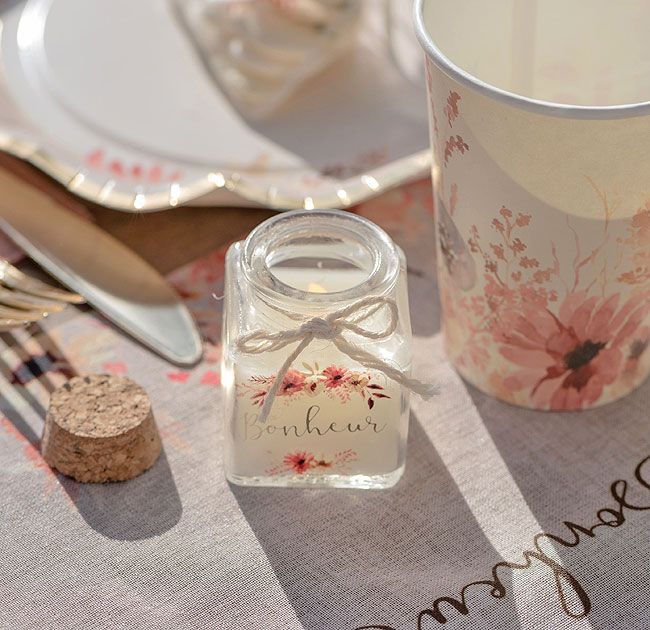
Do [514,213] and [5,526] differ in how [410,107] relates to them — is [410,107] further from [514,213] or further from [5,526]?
[5,526]

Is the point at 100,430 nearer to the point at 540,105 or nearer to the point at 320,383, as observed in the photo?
the point at 320,383

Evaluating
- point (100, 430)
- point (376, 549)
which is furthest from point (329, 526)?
point (100, 430)

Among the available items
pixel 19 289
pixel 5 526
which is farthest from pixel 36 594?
pixel 19 289

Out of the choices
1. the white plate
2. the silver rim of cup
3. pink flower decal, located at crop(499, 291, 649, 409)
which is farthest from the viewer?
the white plate

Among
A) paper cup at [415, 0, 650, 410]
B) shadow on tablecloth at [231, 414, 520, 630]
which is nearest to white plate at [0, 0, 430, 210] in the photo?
paper cup at [415, 0, 650, 410]

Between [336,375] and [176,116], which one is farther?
[176,116]

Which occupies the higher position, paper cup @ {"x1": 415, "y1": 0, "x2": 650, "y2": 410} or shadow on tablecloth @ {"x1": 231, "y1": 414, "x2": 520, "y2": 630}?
paper cup @ {"x1": 415, "y1": 0, "x2": 650, "y2": 410}

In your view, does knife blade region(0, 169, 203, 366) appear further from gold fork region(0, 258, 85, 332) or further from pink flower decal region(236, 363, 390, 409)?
pink flower decal region(236, 363, 390, 409)
